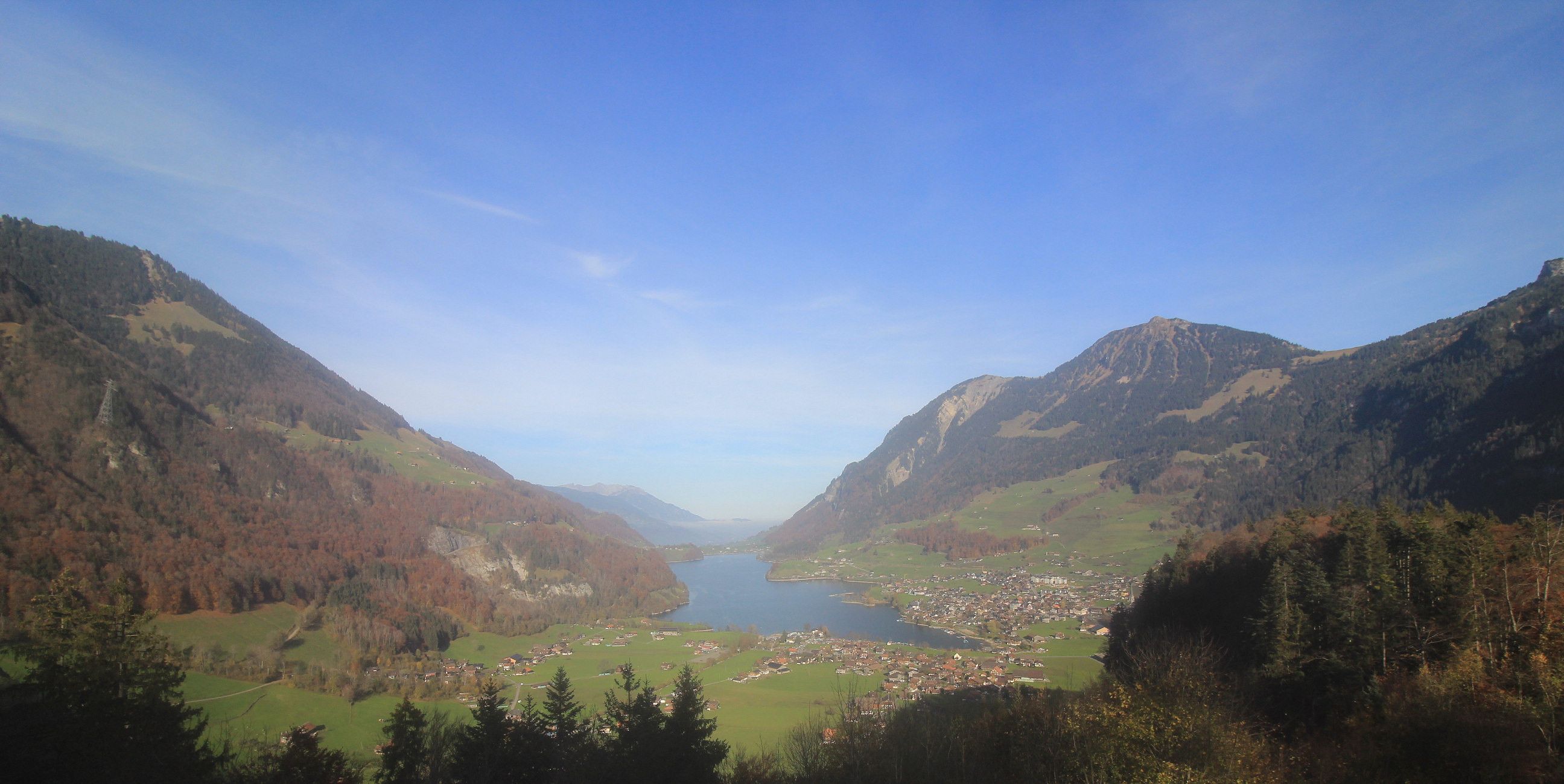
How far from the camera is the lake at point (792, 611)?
2653 inches

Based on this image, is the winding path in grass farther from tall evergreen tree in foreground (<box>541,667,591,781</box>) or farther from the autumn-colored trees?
the autumn-colored trees

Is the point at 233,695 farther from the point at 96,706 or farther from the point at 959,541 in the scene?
the point at 959,541

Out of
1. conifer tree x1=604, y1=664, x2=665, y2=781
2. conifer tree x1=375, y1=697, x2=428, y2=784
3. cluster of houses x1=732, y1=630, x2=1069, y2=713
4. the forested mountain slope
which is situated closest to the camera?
conifer tree x1=375, y1=697, x2=428, y2=784

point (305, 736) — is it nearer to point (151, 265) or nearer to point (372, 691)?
point (372, 691)

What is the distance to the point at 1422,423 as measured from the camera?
3007 inches

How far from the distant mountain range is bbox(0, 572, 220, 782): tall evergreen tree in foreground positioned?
60.0 metres

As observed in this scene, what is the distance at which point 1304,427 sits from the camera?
4397 inches

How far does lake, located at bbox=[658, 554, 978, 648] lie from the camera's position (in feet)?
221

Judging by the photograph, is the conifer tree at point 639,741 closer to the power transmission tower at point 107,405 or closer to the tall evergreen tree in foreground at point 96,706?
the tall evergreen tree in foreground at point 96,706

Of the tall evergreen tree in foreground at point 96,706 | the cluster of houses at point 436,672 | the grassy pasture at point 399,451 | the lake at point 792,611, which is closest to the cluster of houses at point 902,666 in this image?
the lake at point 792,611

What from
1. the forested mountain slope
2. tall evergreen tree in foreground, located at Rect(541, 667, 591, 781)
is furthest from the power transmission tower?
tall evergreen tree in foreground, located at Rect(541, 667, 591, 781)

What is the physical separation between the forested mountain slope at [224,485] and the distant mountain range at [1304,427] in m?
84.0

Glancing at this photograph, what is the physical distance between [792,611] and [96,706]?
8233cm

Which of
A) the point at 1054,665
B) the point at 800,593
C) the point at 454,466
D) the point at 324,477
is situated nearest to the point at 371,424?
the point at 454,466
